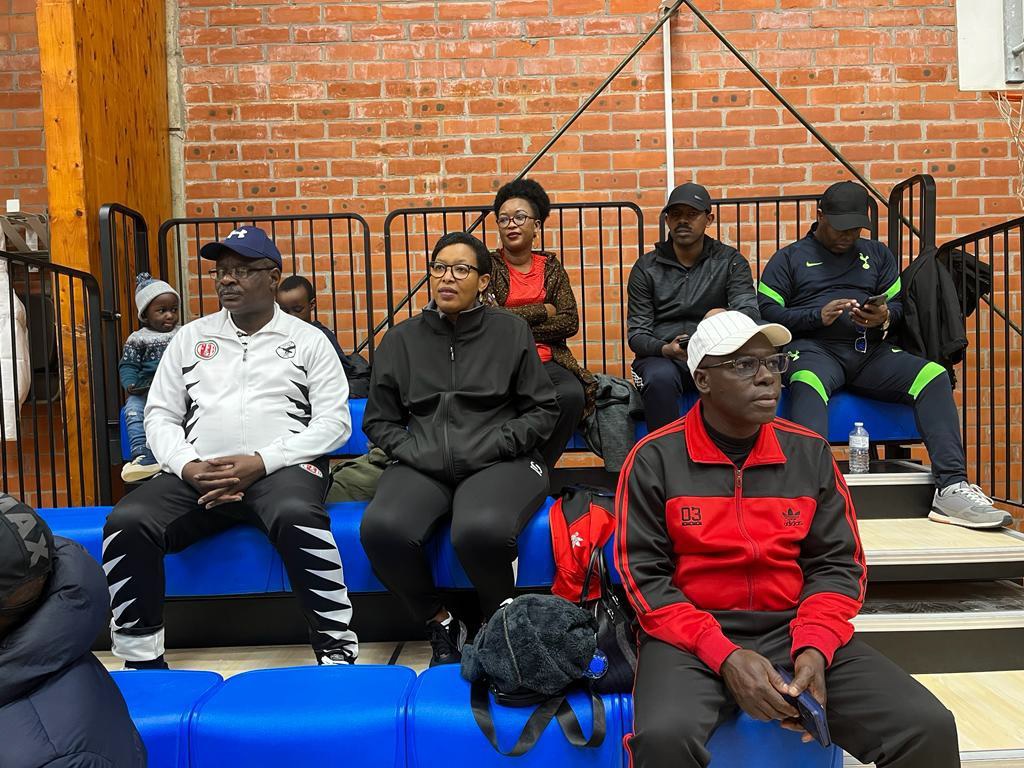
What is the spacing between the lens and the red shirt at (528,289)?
3400 millimetres

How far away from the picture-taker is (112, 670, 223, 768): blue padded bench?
5.05ft

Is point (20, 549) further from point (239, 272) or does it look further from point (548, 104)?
point (548, 104)

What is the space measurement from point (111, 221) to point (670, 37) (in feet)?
10.1

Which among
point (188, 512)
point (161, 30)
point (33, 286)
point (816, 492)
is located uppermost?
point (161, 30)

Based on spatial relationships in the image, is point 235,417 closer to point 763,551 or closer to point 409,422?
point 409,422

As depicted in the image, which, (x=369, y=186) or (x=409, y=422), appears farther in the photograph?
(x=369, y=186)

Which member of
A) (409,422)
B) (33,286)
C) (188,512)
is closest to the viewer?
(188,512)

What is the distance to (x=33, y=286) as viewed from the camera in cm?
428

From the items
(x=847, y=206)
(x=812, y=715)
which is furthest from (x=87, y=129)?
(x=812, y=715)

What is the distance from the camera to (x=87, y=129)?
12.1 ft

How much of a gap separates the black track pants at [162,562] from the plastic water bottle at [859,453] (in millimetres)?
2035

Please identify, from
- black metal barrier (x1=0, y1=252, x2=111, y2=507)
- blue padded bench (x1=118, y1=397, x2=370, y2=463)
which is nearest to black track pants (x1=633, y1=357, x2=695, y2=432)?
blue padded bench (x1=118, y1=397, x2=370, y2=463)

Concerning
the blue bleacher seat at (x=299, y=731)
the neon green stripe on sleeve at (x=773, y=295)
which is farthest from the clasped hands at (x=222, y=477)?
the neon green stripe on sleeve at (x=773, y=295)

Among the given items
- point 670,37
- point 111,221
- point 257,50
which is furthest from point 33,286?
point 670,37
